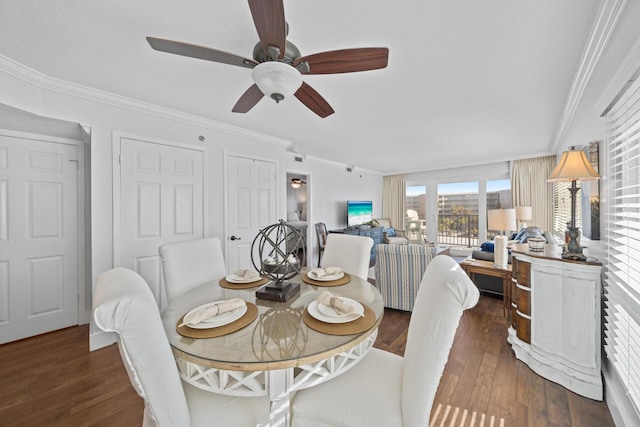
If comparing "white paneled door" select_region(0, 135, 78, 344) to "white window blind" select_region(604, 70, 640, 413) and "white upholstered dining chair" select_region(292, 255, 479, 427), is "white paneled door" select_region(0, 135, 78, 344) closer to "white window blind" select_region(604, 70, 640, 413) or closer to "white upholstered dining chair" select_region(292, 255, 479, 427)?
"white upholstered dining chair" select_region(292, 255, 479, 427)

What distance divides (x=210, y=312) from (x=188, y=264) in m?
0.90

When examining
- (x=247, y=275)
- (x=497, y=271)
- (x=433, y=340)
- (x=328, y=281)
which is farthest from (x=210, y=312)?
(x=497, y=271)

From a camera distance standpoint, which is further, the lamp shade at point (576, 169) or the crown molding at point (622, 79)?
the lamp shade at point (576, 169)

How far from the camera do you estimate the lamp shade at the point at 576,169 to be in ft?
5.71

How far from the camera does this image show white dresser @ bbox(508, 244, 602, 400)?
1.65 metres

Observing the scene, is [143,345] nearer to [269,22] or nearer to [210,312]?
[210,312]

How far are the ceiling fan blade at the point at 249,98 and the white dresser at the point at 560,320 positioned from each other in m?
2.45

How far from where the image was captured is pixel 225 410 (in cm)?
100

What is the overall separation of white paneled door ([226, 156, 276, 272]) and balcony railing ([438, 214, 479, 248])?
197 inches

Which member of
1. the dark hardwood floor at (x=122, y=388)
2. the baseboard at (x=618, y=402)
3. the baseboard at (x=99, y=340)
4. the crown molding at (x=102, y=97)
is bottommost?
the dark hardwood floor at (x=122, y=388)

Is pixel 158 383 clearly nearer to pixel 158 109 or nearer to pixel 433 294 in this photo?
pixel 433 294

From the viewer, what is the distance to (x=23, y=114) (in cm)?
204

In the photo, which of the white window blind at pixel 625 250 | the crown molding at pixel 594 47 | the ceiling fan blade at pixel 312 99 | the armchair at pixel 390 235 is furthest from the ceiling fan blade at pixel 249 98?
the armchair at pixel 390 235

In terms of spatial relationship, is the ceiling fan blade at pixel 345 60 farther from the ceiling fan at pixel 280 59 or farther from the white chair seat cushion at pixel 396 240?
the white chair seat cushion at pixel 396 240
